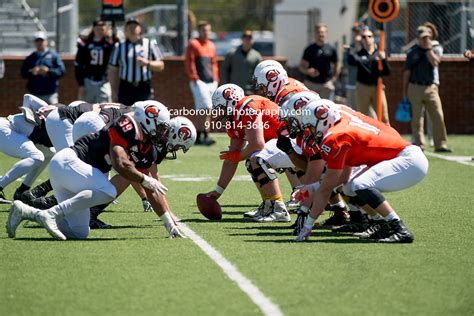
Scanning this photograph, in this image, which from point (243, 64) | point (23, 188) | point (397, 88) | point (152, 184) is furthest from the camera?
point (397, 88)

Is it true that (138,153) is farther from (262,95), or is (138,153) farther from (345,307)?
(345,307)

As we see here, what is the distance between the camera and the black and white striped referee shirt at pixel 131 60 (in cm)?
1752

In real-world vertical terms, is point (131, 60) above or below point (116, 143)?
above

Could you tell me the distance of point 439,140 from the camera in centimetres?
1853

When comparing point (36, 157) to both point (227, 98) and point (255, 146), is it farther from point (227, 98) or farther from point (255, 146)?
point (255, 146)

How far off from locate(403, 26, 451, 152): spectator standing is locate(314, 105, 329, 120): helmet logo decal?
9.69 metres

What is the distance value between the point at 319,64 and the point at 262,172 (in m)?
9.24

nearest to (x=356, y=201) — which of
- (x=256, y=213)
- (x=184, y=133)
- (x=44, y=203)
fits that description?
(x=184, y=133)

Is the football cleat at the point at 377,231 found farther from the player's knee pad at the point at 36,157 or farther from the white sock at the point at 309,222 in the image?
the player's knee pad at the point at 36,157

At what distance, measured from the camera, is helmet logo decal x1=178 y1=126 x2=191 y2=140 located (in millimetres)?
10023

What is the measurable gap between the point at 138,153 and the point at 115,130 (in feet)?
1.19

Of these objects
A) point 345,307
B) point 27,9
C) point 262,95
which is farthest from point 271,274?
point 27,9

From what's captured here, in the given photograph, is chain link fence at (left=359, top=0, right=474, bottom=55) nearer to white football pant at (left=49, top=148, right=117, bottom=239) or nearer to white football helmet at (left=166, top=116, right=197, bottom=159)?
white football helmet at (left=166, top=116, right=197, bottom=159)

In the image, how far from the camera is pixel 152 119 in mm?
9055
